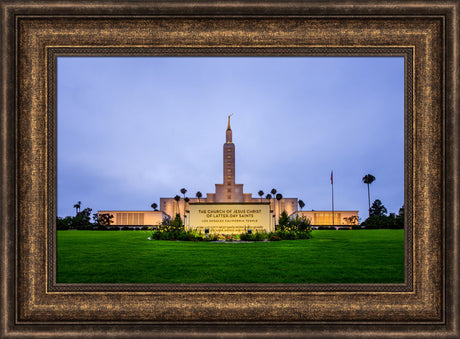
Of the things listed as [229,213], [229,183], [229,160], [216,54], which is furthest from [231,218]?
[229,183]

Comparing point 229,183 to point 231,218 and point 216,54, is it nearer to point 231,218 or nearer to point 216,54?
point 231,218

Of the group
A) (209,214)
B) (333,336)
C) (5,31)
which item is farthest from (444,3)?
(209,214)

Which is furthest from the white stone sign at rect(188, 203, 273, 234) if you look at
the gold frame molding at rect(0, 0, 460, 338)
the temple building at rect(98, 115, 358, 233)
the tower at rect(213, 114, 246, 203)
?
the tower at rect(213, 114, 246, 203)

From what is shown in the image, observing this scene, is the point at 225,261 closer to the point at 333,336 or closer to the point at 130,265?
the point at 130,265

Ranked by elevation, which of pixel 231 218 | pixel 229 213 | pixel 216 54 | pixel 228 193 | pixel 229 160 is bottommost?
pixel 228 193

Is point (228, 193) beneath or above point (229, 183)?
beneath

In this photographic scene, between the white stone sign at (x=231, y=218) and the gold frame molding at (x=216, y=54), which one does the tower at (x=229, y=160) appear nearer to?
the white stone sign at (x=231, y=218)

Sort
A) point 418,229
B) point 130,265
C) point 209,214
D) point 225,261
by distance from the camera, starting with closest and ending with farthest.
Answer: point 418,229, point 130,265, point 225,261, point 209,214
